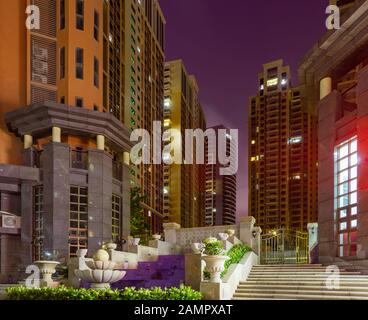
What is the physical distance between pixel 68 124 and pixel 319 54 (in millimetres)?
15111

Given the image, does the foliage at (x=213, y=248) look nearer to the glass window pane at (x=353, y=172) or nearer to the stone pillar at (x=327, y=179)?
the stone pillar at (x=327, y=179)

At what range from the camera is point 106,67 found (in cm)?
4497

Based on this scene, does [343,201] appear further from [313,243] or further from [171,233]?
[171,233]

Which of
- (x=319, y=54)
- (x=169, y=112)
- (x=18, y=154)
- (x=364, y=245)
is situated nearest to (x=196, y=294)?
(x=364, y=245)

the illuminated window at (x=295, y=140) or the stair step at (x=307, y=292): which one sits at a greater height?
the illuminated window at (x=295, y=140)

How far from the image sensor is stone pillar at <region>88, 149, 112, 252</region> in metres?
25.4

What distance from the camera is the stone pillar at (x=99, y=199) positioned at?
25422mm

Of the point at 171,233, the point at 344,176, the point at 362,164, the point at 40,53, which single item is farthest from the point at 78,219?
the point at 362,164

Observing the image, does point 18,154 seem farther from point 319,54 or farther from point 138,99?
point 138,99

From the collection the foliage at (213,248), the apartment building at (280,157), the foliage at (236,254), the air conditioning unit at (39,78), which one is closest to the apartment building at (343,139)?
the foliage at (236,254)

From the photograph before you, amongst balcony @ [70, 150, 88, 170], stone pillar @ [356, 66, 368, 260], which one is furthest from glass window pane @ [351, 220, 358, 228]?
balcony @ [70, 150, 88, 170]

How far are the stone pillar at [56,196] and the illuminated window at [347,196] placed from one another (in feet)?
49.2

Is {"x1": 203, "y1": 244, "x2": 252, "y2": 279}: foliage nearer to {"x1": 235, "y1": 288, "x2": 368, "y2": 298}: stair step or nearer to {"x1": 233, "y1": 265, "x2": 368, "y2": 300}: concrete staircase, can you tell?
{"x1": 233, "y1": 265, "x2": 368, "y2": 300}: concrete staircase


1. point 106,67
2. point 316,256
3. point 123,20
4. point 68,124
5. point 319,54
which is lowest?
point 316,256
